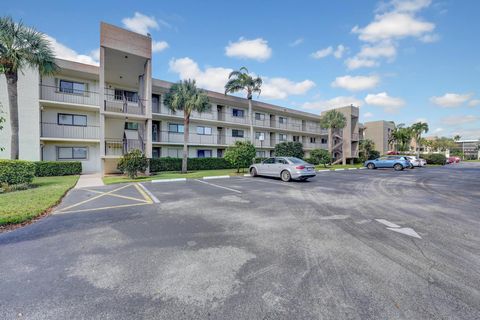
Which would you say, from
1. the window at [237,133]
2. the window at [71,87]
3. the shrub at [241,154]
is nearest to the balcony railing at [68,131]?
the window at [71,87]

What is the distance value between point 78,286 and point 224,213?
151 inches

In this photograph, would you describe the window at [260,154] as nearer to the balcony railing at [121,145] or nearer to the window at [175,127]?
the window at [175,127]

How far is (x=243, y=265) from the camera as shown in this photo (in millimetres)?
3291

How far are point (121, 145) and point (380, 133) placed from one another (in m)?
54.1

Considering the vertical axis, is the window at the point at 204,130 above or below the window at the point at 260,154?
above

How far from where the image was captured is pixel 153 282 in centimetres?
285

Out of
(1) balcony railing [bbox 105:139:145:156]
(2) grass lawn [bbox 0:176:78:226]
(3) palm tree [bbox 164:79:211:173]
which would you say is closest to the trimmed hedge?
(1) balcony railing [bbox 105:139:145:156]

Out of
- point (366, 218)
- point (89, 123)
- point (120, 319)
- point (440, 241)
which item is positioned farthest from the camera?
point (89, 123)

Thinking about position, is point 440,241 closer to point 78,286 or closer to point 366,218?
point 366,218

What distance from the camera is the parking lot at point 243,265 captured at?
7.72 ft

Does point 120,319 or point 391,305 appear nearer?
point 120,319

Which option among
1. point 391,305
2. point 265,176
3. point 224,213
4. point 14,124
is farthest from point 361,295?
point 14,124

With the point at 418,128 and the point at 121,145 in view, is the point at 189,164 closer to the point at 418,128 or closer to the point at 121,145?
the point at 121,145

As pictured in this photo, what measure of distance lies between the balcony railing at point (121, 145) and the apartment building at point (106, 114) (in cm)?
5
